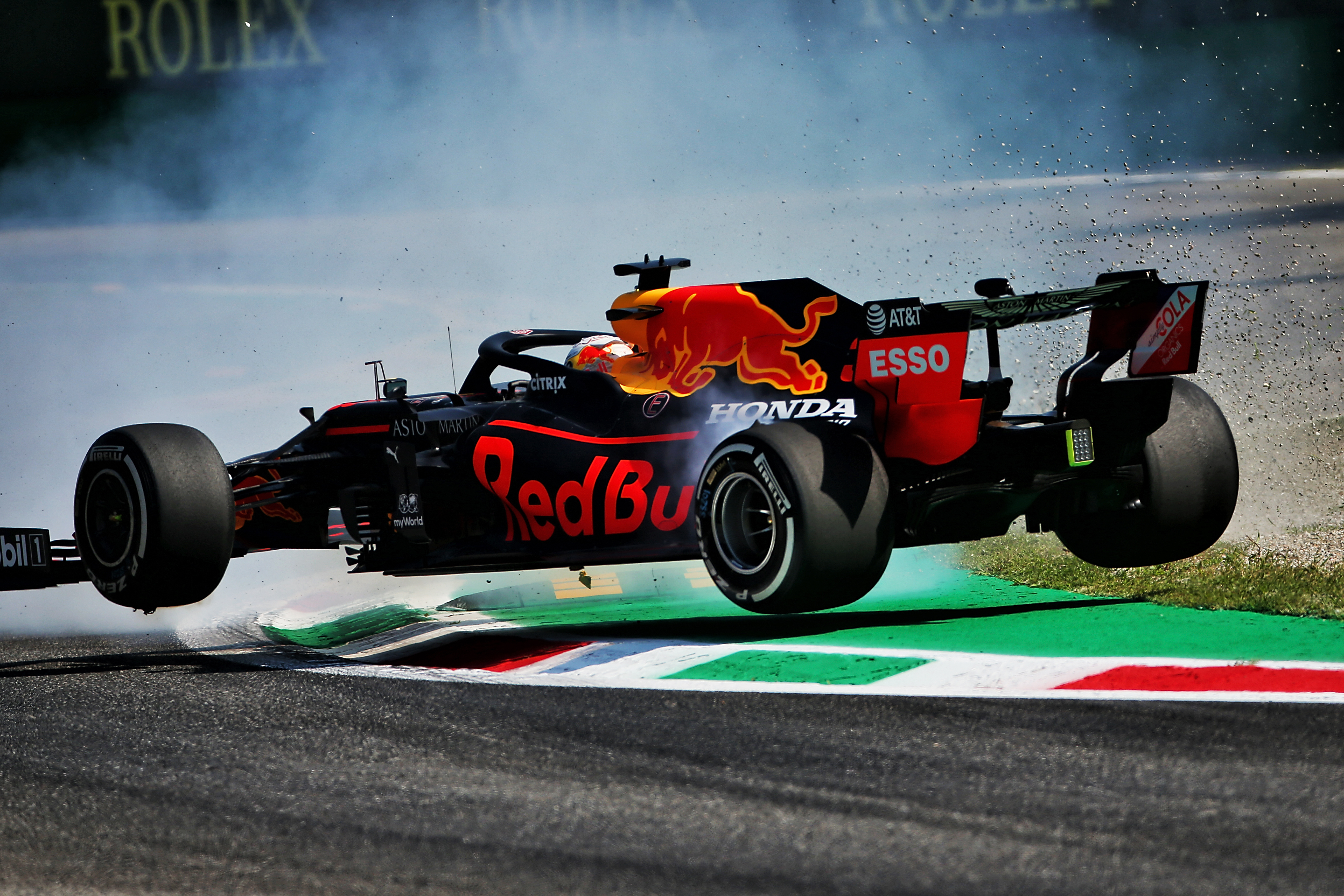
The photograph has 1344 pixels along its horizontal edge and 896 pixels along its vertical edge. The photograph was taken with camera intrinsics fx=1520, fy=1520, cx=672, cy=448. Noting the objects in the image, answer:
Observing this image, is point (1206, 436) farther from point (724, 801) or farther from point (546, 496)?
point (724, 801)

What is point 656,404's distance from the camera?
7742 millimetres

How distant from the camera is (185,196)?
Result: 16578 mm

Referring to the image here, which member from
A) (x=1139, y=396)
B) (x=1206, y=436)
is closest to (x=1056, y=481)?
(x=1139, y=396)

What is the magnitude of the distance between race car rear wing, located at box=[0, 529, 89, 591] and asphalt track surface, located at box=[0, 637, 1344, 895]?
294cm

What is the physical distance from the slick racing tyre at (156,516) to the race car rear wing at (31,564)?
50 centimetres

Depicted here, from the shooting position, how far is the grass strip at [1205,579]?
7.69 metres

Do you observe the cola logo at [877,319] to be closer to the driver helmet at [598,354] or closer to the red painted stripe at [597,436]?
the red painted stripe at [597,436]

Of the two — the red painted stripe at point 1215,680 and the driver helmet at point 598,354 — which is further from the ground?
the driver helmet at point 598,354

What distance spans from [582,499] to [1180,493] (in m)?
3.11

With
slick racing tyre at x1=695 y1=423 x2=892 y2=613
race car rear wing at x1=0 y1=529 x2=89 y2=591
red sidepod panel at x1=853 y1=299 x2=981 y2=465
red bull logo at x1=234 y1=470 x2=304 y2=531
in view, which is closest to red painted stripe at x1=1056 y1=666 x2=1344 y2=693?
slick racing tyre at x1=695 y1=423 x2=892 y2=613

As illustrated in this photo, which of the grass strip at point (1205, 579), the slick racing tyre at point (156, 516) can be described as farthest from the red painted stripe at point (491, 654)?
the grass strip at point (1205, 579)

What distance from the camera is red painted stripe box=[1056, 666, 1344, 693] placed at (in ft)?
17.8

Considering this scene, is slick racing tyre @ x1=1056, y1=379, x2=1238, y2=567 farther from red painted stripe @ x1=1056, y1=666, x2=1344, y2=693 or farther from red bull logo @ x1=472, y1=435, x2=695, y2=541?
red bull logo @ x1=472, y1=435, x2=695, y2=541

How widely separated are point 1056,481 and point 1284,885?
431 cm
